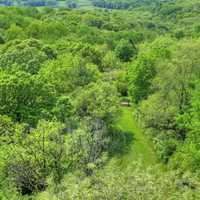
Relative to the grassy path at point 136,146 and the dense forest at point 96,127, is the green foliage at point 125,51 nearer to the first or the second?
the dense forest at point 96,127

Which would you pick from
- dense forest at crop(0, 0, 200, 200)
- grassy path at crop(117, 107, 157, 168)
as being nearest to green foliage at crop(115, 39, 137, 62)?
dense forest at crop(0, 0, 200, 200)

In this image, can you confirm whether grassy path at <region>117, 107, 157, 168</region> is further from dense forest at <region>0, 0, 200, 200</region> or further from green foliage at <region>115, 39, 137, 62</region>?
green foliage at <region>115, 39, 137, 62</region>

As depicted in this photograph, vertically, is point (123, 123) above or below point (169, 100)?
below

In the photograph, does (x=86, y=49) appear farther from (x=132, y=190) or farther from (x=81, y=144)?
(x=132, y=190)

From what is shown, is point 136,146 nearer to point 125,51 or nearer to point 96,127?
point 96,127

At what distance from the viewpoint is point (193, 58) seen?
5172 centimetres

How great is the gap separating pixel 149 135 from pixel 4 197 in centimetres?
3097

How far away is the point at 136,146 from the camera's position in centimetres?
5438

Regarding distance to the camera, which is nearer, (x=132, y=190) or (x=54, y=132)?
(x=132, y=190)

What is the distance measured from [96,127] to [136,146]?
1324 centimetres

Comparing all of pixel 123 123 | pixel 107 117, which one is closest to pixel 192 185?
pixel 107 117

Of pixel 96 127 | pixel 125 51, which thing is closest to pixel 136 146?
→ pixel 96 127

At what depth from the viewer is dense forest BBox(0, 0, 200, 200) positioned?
2380cm

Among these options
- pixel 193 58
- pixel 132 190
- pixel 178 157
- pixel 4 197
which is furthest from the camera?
pixel 193 58
